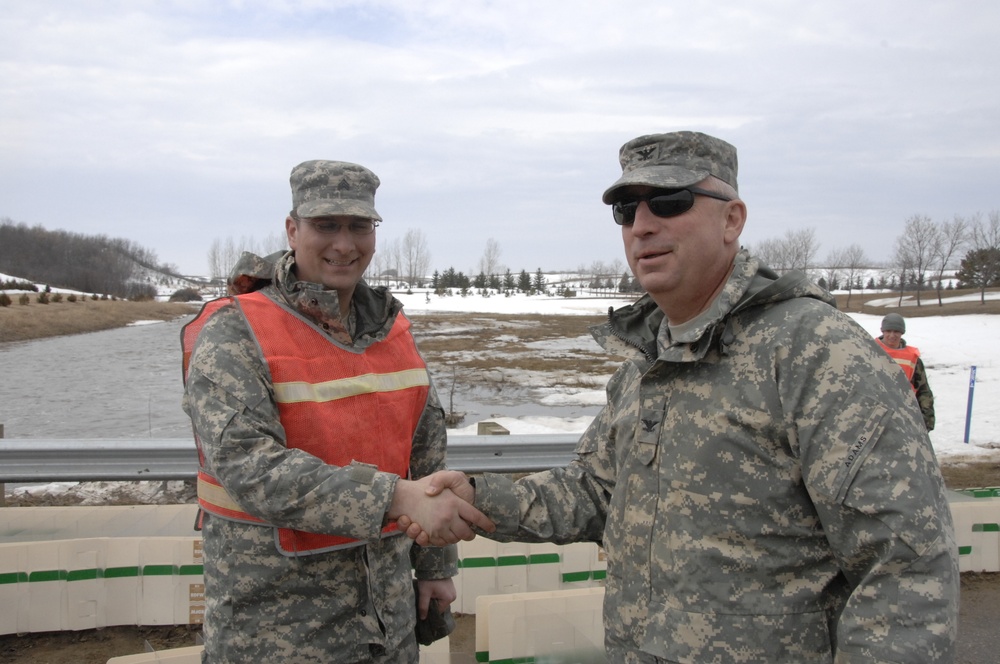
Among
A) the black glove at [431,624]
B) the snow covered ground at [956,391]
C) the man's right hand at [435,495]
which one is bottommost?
the snow covered ground at [956,391]

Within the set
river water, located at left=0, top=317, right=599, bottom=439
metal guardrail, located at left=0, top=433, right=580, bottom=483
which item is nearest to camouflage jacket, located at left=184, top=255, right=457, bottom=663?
metal guardrail, located at left=0, top=433, right=580, bottom=483

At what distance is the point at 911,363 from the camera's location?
24.6 feet

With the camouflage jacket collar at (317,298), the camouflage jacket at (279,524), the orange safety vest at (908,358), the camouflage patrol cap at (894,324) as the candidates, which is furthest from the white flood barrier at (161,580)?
the camouflage patrol cap at (894,324)

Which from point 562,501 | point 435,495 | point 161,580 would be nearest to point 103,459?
point 161,580

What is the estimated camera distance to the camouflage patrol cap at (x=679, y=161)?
5.98 ft

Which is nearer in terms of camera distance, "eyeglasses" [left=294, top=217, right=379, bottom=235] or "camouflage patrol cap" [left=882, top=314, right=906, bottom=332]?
"eyeglasses" [left=294, top=217, right=379, bottom=235]

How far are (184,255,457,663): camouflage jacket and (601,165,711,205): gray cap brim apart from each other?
1115mm

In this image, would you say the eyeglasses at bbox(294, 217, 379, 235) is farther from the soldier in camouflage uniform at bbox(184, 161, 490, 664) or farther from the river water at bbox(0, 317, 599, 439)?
the river water at bbox(0, 317, 599, 439)

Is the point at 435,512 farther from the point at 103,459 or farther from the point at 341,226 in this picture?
the point at 103,459

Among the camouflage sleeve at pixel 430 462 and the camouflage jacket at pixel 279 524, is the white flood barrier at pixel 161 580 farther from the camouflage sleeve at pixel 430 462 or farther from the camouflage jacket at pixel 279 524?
the camouflage jacket at pixel 279 524

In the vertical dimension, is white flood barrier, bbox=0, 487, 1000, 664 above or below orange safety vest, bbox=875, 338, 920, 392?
below

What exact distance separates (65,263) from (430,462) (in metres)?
111

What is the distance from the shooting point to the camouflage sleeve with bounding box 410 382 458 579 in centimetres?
275

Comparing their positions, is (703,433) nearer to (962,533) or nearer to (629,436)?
(629,436)
